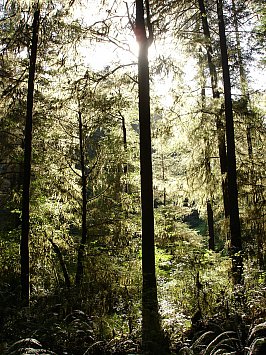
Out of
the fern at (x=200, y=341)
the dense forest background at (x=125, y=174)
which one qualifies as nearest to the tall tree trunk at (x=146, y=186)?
the dense forest background at (x=125, y=174)

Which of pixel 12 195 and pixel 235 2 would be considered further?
pixel 12 195

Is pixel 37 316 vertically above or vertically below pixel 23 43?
below

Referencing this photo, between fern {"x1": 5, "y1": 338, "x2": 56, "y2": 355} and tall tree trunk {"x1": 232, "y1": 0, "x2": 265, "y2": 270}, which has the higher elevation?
tall tree trunk {"x1": 232, "y1": 0, "x2": 265, "y2": 270}

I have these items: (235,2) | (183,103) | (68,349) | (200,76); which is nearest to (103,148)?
(183,103)

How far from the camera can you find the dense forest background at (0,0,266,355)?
6809mm

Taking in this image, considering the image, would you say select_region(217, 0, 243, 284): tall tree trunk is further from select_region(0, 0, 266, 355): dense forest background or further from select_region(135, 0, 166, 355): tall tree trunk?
select_region(135, 0, 166, 355): tall tree trunk

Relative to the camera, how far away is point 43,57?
403 inches

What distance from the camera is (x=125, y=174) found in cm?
1291

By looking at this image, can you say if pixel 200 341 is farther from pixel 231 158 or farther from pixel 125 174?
pixel 125 174

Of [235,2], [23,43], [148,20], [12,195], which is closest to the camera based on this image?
[148,20]

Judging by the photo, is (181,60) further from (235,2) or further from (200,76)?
(235,2)

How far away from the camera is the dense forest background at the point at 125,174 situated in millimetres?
6809

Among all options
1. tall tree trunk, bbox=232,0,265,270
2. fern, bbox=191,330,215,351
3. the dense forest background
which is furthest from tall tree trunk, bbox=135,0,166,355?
tall tree trunk, bbox=232,0,265,270

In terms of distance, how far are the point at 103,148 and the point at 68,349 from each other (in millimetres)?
6898
